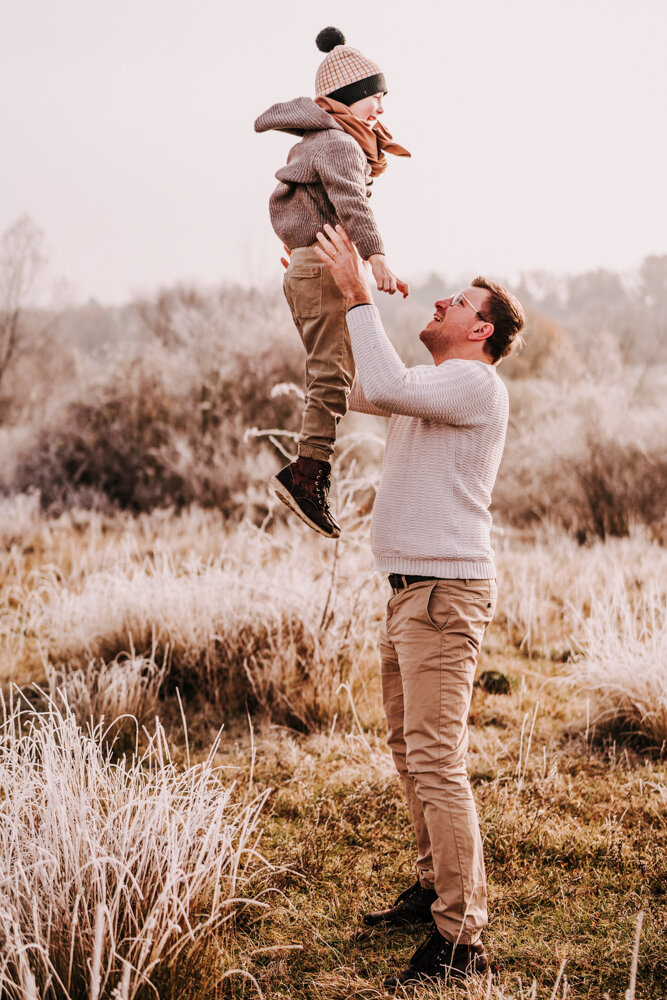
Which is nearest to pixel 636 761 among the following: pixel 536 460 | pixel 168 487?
pixel 536 460

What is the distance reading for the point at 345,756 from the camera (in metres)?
4.58

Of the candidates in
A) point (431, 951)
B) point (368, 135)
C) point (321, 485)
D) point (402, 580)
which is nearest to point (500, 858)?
point (431, 951)

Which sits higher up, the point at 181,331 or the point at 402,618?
the point at 181,331

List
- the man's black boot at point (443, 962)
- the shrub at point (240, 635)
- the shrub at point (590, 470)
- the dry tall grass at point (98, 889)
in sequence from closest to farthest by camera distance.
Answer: the dry tall grass at point (98, 889) < the man's black boot at point (443, 962) < the shrub at point (240, 635) < the shrub at point (590, 470)

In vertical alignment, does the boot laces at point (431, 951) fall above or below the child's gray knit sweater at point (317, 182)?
below

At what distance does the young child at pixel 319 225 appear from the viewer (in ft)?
9.83

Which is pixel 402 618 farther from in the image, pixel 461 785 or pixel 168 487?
pixel 168 487

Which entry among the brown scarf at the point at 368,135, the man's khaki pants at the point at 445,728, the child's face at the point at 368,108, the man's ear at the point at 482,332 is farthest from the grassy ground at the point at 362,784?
the child's face at the point at 368,108

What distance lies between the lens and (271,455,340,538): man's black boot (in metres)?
3.04

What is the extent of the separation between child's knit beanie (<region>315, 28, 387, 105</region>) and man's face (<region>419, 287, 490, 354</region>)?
850mm

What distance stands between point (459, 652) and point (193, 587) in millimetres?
3768

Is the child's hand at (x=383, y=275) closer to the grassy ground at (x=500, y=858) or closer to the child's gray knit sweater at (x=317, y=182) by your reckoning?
the child's gray knit sweater at (x=317, y=182)

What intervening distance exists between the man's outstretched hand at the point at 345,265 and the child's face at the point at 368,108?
579 mm

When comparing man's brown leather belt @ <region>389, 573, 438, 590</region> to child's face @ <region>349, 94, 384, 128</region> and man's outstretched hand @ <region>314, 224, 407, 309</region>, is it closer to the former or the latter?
man's outstretched hand @ <region>314, 224, 407, 309</region>
